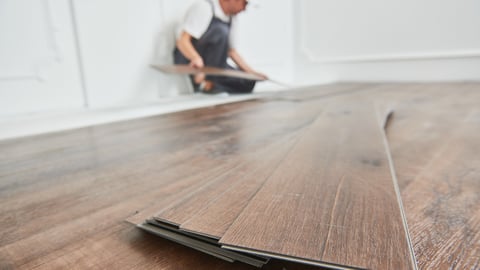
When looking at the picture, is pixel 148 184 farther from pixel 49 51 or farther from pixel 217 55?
pixel 217 55

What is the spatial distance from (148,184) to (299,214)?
0.28 metres

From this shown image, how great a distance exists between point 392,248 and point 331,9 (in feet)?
11.0

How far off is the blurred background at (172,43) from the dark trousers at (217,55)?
181 mm

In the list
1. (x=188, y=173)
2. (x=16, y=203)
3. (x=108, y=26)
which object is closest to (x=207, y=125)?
(x=188, y=173)

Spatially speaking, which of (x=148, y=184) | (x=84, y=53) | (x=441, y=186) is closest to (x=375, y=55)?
(x=84, y=53)

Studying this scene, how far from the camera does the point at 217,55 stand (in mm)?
2051

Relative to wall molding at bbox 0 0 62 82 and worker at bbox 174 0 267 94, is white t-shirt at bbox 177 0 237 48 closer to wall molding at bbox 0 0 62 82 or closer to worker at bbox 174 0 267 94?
worker at bbox 174 0 267 94

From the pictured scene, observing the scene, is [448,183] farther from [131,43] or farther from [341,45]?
[341,45]

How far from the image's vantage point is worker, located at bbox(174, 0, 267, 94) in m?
1.88

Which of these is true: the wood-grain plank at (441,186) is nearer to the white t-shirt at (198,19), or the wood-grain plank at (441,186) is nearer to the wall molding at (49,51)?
the white t-shirt at (198,19)

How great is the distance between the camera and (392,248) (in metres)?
0.28

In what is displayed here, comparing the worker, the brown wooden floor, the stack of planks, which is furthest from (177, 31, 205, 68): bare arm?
the stack of planks

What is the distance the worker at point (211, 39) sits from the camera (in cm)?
188

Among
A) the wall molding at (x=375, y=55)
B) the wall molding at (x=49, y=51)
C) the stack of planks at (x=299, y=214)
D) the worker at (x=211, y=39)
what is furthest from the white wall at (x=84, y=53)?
the wall molding at (x=375, y=55)
